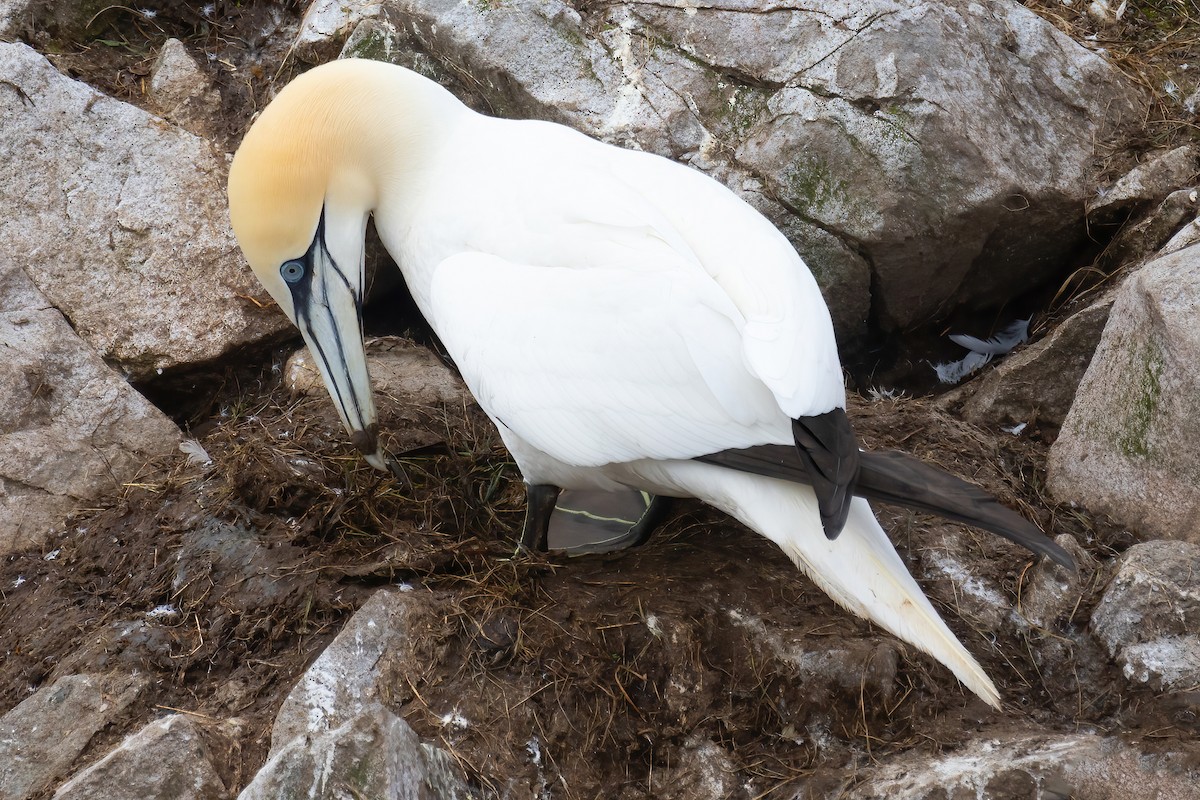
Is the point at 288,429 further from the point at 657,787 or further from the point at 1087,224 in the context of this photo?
the point at 1087,224

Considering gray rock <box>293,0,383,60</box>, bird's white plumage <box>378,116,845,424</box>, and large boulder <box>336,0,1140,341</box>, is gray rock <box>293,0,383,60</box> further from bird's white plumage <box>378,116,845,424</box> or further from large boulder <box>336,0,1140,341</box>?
Answer: bird's white plumage <box>378,116,845,424</box>

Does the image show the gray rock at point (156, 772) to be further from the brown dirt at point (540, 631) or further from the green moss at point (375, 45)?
the green moss at point (375, 45)

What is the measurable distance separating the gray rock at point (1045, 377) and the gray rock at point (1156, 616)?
3.60ft

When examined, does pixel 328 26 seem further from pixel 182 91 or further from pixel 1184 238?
pixel 1184 238

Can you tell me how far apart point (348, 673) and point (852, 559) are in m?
1.30

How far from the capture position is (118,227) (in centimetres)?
432

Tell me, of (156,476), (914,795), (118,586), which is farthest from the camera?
(156,476)

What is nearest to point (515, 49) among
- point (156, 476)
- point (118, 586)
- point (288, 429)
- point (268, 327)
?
point (268, 327)

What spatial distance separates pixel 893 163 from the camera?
3.98 metres

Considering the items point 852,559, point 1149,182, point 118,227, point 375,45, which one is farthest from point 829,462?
point 118,227

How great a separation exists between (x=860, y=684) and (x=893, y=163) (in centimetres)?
204

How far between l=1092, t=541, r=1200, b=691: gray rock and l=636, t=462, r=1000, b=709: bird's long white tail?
1.72ft

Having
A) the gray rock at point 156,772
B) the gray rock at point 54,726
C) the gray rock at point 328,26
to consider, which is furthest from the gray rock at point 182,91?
the gray rock at point 156,772

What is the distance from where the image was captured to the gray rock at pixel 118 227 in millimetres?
4227
